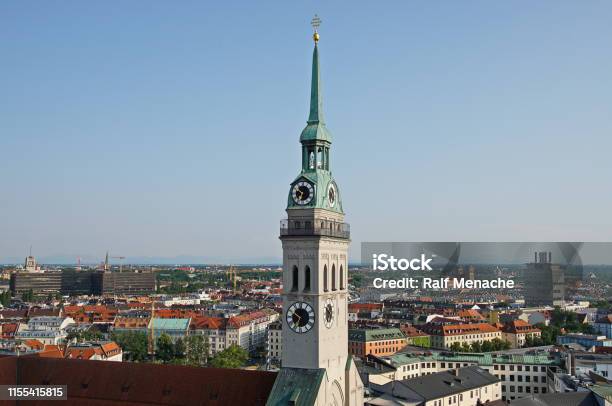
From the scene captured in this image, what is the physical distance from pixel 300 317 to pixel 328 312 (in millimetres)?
2162

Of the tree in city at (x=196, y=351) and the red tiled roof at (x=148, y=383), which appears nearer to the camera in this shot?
the red tiled roof at (x=148, y=383)

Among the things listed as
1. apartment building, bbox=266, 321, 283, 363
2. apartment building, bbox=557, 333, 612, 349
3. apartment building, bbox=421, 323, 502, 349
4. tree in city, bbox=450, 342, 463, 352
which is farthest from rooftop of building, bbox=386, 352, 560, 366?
apartment building, bbox=421, 323, 502, 349

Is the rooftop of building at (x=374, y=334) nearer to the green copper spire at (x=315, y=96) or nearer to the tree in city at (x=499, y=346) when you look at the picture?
the tree in city at (x=499, y=346)

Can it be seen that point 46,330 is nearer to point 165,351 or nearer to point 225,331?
point 225,331

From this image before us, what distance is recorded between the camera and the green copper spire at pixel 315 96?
168 ft

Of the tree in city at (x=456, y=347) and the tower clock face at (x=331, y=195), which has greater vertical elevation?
the tower clock face at (x=331, y=195)

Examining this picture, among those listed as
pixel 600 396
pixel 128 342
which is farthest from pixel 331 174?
pixel 128 342

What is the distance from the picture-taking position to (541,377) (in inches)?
4528

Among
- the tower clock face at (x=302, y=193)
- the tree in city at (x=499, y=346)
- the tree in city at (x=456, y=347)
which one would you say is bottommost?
the tree in city at (x=456, y=347)

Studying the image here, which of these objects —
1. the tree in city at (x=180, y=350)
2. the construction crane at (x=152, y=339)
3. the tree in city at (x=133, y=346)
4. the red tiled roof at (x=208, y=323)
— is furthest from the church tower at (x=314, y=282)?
the red tiled roof at (x=208, y=323)

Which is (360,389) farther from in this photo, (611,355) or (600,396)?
(611,355)

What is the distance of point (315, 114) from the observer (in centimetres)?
5125

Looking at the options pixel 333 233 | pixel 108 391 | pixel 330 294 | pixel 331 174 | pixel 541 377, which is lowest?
pixel 541 377

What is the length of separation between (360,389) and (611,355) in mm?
79418
